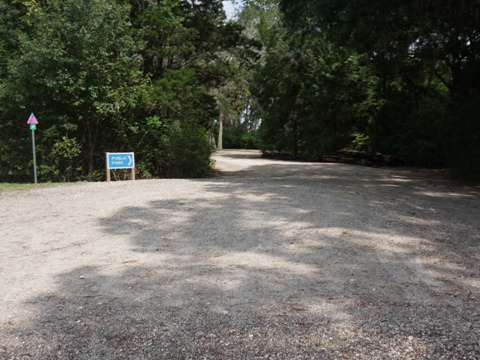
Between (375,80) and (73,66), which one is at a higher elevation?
(375,80)

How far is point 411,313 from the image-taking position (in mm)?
3156

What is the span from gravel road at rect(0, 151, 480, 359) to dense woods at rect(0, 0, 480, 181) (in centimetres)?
568

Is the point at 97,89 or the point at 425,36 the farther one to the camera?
the point at 97,89

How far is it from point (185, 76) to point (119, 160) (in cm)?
514

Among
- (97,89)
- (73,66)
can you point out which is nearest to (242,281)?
(97,89)

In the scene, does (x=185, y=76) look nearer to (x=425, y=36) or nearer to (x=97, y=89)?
(x=97, y=89)

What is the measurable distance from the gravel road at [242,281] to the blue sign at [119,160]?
501 centimetres

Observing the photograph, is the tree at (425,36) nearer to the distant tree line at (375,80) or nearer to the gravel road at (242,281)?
the distant tree line at (375,80)

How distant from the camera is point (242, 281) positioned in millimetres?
3865

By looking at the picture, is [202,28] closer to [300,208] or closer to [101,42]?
[101,42]

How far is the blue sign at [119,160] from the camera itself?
12.5 metres

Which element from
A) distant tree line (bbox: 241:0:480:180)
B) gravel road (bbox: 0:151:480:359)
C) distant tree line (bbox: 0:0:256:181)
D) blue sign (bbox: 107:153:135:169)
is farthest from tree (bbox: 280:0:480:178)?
blue sign (bbox: 107:153:135:169)

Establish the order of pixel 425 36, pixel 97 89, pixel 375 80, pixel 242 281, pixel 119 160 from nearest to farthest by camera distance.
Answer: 1. pixel 242 281
2. pixel 425 36
3. pixel 119 160
4. pixel 97 89
5. pixel 375 80

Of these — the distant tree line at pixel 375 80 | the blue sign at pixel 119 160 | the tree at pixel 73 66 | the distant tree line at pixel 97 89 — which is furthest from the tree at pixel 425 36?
the blue sign at pixel 119 160
